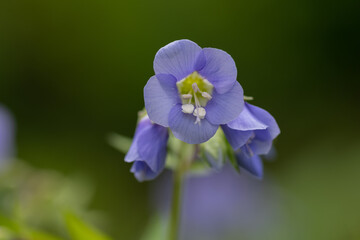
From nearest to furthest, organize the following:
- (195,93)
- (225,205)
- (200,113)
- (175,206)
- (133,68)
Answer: (200,113)
(195,93)
(175,206)
(225,205)
(133,68)

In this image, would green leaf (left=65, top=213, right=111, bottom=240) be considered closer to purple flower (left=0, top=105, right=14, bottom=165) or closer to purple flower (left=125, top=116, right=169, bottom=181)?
purple flower (left=125, top=116, right=169, bottom=181)

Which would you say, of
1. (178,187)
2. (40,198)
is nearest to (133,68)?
(40,198)

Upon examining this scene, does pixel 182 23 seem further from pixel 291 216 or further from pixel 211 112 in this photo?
pixel 211 112

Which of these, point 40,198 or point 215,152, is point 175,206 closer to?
point 215,152

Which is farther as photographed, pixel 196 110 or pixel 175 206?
pixel 175 206

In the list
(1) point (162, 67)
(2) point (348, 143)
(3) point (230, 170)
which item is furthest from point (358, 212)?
(1) point (162, 67)

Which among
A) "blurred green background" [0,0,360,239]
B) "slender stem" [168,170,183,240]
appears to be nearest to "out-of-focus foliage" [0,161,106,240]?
"slender stem" [168,170,183,240]
